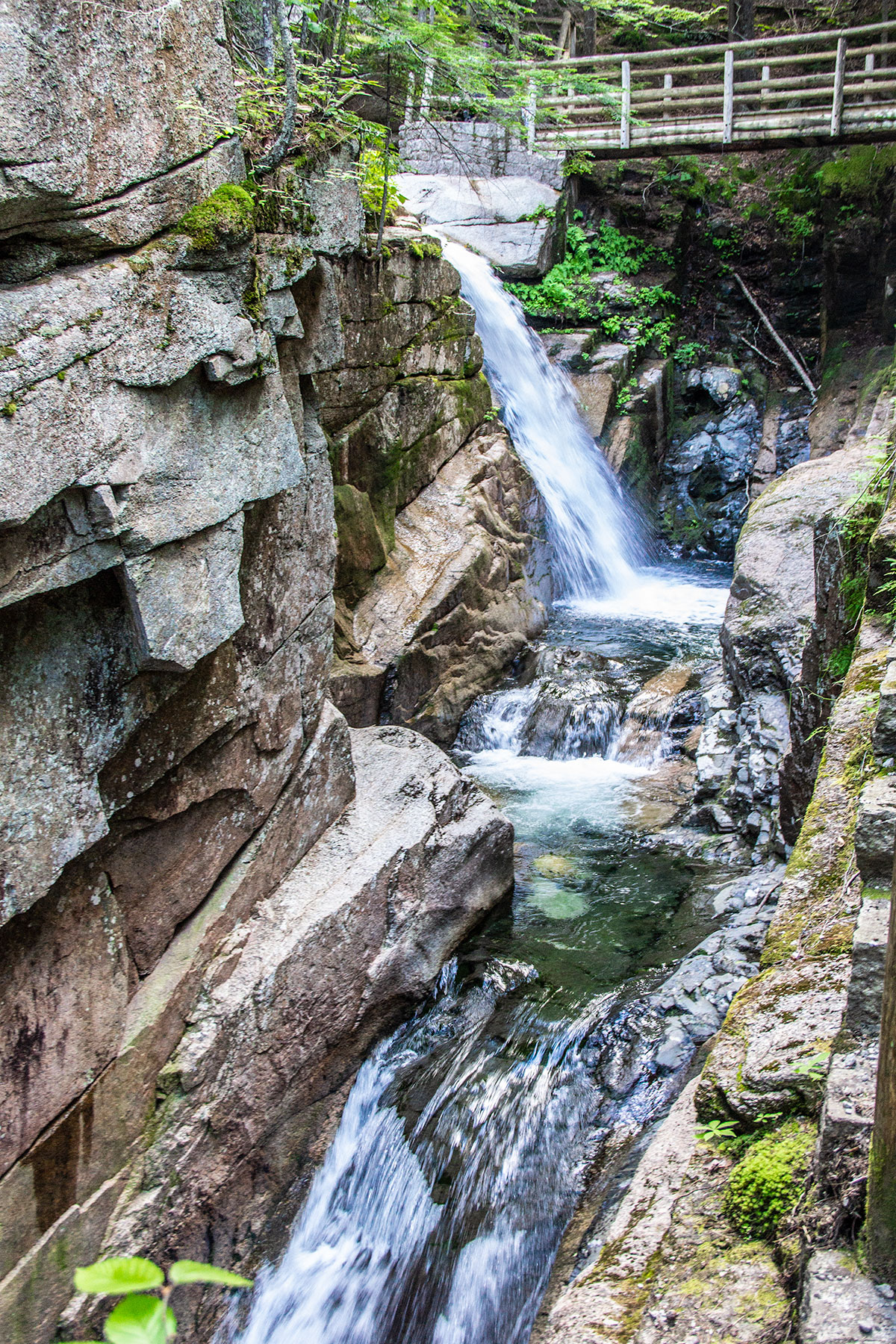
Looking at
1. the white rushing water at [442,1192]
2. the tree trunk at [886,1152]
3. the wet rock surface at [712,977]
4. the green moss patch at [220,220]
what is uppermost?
the green moss patch at [220,220]

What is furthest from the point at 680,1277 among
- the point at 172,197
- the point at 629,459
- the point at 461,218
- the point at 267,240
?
the point at 461,218

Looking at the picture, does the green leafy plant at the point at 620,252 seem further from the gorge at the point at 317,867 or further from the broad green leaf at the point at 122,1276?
the broad green leaf at the point at 122,1276

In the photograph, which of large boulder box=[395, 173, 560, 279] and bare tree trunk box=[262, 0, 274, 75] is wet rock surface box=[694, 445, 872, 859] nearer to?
bare tree trunk box=[262, 0, 274, 75]

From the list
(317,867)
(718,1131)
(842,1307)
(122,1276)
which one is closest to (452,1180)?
(317,867)

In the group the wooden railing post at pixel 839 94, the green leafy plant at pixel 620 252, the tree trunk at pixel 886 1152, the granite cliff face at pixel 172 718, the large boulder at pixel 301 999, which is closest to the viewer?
the tree trunk at pixel 886 1152

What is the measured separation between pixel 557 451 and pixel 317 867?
895 cm

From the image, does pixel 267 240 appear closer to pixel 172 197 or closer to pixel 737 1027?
pixel 172 197

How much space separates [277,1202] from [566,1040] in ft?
5.57

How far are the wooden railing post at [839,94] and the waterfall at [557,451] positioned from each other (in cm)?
543

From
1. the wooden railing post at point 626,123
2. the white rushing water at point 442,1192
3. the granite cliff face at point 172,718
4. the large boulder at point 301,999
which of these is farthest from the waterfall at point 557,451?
the white rushing water at point 442,1192

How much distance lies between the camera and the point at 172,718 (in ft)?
13.9

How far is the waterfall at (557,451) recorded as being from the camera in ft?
40.0

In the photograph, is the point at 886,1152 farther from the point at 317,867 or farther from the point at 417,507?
the point at 417,507

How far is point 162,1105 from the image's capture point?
4254mm
